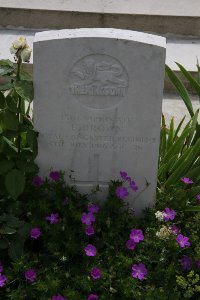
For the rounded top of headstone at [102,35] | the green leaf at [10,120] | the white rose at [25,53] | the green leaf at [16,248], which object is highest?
the rounded top of headstone at [102,35]

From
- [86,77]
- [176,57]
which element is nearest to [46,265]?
[86,77]

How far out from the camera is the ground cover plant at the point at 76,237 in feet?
7.73

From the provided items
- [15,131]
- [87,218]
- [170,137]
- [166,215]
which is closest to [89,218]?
[87,218]

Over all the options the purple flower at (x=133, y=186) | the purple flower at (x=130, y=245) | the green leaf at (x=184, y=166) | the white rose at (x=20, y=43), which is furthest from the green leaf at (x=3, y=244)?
the green leaf at (x=184, y=166)

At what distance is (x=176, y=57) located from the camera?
4590 millimetres

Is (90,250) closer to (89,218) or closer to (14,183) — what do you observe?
(89,218)

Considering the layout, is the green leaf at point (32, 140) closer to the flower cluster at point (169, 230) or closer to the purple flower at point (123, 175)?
the purple flower at point (123, 175)

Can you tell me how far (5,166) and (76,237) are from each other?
46 centimetres

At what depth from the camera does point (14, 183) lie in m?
2.55

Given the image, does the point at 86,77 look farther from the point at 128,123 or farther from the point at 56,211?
the point at 56,211

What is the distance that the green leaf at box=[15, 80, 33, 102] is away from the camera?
8.02ft

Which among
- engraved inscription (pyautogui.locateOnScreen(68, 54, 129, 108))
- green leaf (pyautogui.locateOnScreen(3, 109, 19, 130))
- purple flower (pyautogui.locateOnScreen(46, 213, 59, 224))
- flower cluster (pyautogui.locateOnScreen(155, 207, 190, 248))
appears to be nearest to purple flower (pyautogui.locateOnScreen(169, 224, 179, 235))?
flower cluster (pyautogui.locateOnScreen(155, 207, 190, 248))

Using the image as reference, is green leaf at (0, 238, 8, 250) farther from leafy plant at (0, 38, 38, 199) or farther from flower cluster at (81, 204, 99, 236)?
flower cluster at (81, 204, 99, 236)

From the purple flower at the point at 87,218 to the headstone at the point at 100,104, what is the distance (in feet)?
0.94
